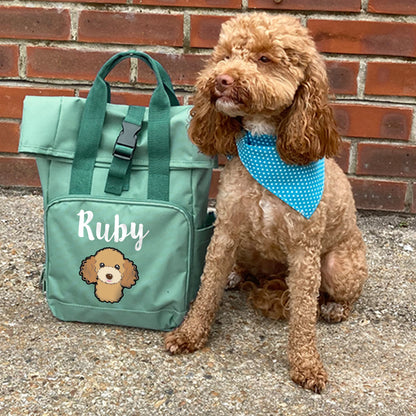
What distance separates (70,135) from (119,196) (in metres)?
0.30

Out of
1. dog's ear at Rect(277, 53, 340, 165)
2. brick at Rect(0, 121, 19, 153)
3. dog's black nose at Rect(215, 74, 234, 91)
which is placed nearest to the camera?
dog's black nose at Rect(215, 74, 234, 91)

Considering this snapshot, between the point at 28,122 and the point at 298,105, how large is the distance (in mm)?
1030

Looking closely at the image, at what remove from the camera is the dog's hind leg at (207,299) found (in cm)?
209

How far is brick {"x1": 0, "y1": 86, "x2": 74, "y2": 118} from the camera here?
10.3 ft

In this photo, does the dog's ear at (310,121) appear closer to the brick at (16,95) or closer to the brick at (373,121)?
the brick at (373,121)

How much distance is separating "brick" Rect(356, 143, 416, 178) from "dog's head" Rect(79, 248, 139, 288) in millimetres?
1599

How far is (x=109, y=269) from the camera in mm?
2125

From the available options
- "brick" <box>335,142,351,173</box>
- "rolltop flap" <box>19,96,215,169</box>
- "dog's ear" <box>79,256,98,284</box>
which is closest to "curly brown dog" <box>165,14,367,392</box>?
"rolltop flap" <box>19,96,215,169</box>

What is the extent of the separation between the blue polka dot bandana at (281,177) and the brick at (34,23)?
1.59 metres

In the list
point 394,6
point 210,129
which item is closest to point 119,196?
point 210,129

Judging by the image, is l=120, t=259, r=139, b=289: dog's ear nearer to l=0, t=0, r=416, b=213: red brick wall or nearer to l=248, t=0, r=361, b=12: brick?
l=0, t=0, r=416, b=213: red brick wall

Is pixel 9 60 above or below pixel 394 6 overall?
below

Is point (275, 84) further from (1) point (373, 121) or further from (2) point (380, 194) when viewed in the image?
(2) point (380, 194)

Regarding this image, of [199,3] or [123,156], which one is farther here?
[199,3]
